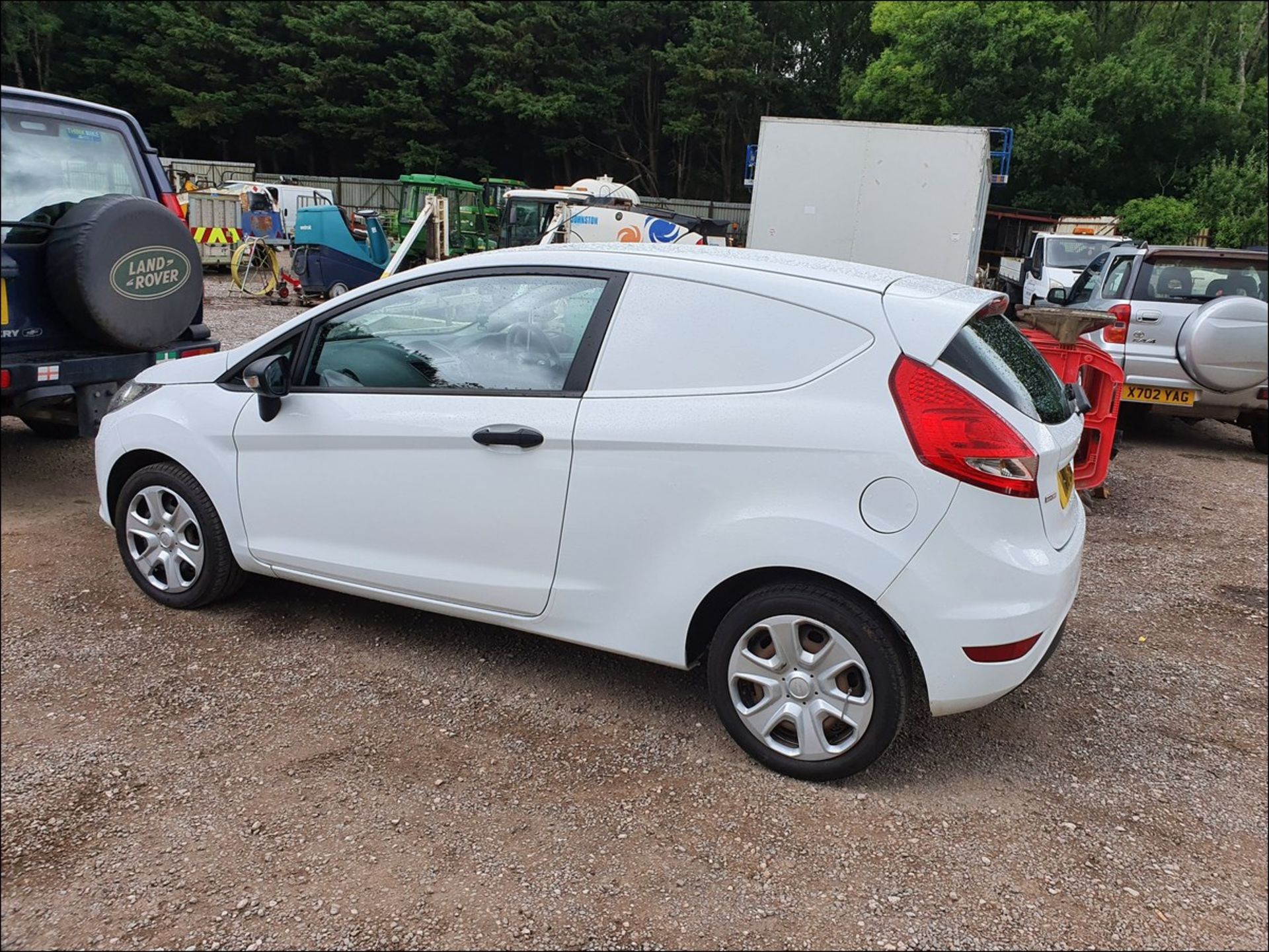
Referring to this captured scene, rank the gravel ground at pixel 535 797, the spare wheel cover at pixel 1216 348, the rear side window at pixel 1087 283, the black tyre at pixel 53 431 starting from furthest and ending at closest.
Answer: the rear side window at pixel 1087 283 → the black tyre at pixel 53 431 → the spare wheel cover at pixel 1216 348 → the gravel ground at pixel 535 797

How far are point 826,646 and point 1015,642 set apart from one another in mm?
507

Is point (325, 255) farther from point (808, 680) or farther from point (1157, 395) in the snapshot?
point (808, 680)

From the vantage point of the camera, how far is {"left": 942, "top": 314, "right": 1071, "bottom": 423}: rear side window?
8.55 feet

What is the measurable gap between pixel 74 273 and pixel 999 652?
4131mm

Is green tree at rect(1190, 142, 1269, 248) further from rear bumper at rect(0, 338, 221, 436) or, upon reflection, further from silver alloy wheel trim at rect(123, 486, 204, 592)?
silver alloy wheel trim at rect(123, 486, 204, 592)

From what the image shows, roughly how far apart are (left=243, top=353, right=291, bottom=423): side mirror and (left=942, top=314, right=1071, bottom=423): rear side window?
7.39ft

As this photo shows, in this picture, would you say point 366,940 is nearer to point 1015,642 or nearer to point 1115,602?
point 1015,642

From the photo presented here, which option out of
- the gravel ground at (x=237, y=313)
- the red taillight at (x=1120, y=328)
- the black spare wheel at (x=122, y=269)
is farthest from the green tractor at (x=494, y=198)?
the black spare wheel at (x=122, y=269)

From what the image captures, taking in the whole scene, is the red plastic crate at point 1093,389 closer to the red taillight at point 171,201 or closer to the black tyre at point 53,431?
the red taillight at point 171,201

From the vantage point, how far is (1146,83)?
81.1 ft

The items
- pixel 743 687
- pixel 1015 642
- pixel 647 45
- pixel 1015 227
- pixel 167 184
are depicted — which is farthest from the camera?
pixel 647 45

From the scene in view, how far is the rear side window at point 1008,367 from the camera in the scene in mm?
2607

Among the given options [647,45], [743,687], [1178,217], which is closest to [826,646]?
[743,687]

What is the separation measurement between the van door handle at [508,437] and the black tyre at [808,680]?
81cm
